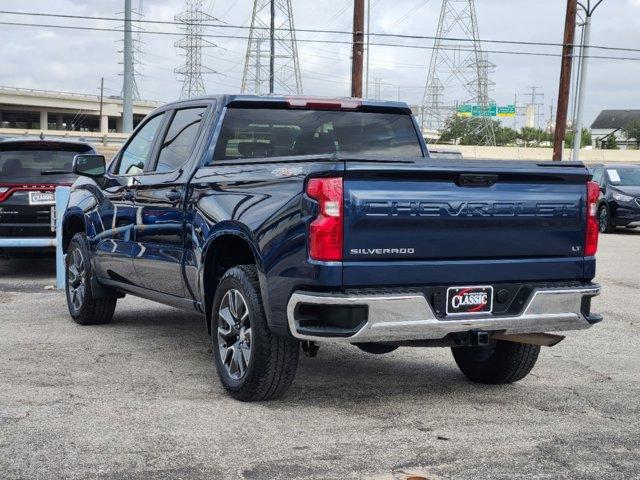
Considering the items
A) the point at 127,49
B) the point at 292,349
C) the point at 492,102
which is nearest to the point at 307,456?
the point at 292,349

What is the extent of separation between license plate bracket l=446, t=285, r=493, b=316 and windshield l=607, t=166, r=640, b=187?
65.8ft

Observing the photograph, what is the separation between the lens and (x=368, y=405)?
19.8 feet

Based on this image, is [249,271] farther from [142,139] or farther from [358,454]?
[142,139]

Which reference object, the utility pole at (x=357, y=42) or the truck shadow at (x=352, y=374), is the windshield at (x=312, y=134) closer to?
the truck shadow at (x=352, y=374)

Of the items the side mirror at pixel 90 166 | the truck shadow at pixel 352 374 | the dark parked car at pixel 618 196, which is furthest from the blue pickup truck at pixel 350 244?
the dark parked car at pixel 618 196

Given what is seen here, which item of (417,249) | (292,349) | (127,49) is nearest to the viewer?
(417,249)

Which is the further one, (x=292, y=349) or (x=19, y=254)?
(x=19, y=254)

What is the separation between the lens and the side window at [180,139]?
23.6ft

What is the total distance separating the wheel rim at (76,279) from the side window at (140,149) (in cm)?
103

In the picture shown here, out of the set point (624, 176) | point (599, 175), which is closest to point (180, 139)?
point (624, 176)

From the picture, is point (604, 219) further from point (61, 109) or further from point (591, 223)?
point (61, 109)

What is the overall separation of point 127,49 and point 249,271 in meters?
28.4

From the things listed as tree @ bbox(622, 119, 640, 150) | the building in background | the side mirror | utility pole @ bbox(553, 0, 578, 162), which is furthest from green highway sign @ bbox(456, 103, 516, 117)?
the side mirror

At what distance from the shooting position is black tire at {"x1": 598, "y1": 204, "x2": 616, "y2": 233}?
24.2m
